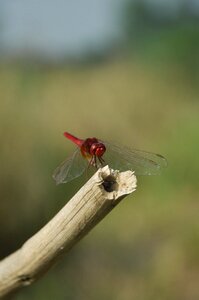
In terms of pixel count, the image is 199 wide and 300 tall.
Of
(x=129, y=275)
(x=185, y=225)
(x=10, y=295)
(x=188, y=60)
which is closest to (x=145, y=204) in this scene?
(x=185, y=225)

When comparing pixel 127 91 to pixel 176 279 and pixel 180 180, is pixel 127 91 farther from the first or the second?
pixel 176 279

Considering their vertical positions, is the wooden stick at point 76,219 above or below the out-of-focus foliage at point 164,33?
above

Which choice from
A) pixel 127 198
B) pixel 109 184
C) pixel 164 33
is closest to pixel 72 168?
pixel 109 184

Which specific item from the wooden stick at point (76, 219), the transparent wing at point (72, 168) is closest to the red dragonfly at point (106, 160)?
the transparent wing at point (72, 168)

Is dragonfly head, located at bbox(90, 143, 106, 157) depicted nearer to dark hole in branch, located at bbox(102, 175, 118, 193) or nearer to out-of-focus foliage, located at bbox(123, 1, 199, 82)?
dark hole in branch, located at bbox(102, 175, 118, 193)

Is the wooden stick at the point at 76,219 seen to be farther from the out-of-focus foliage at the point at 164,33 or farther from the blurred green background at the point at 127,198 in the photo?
the out-of-focus foliage at the point at 164,33

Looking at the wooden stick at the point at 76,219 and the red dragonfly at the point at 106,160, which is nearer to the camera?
the wooden stick at the point at 76,219

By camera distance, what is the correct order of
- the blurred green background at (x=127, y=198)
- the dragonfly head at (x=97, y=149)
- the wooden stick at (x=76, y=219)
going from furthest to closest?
the blurred green background at (x=127, y=198) < the dragonfly head at (x=97, y=149) < the wooden stick at (x=76, y=219)
